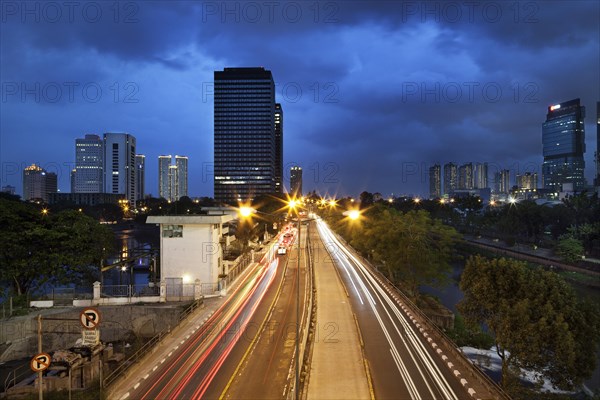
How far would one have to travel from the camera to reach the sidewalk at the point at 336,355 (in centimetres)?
1709

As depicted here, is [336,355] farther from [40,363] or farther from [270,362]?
[40,363]

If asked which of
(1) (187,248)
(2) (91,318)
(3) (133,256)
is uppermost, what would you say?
(1) (187,248)

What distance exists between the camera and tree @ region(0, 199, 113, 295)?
3316 centimetres

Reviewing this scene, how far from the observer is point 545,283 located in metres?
19.2

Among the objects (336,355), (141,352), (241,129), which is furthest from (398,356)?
(241,129)

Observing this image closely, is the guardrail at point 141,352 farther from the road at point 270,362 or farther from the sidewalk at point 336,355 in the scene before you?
the sidewalk at point 336,355

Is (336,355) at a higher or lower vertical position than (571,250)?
lower

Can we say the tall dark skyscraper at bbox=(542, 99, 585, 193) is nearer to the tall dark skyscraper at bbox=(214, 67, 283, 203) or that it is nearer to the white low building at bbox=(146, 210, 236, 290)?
the tall dark skyscraper at bbox=(214, 67, 283, 203)

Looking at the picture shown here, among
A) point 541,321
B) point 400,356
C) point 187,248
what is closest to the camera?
point 541,321

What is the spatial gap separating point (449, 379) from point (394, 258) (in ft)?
90.5

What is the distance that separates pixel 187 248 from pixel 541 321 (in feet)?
95.9

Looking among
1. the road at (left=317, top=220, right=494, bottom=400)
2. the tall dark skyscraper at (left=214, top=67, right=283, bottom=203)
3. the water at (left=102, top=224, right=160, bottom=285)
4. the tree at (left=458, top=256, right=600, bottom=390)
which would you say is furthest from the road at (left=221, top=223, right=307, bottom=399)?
the tall dark skyscraper at (left=214, top=67, right=283, bottom=203)

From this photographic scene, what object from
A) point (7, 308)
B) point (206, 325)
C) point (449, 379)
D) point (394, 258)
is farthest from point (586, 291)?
point (7, 308)

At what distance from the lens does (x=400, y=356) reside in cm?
2100
